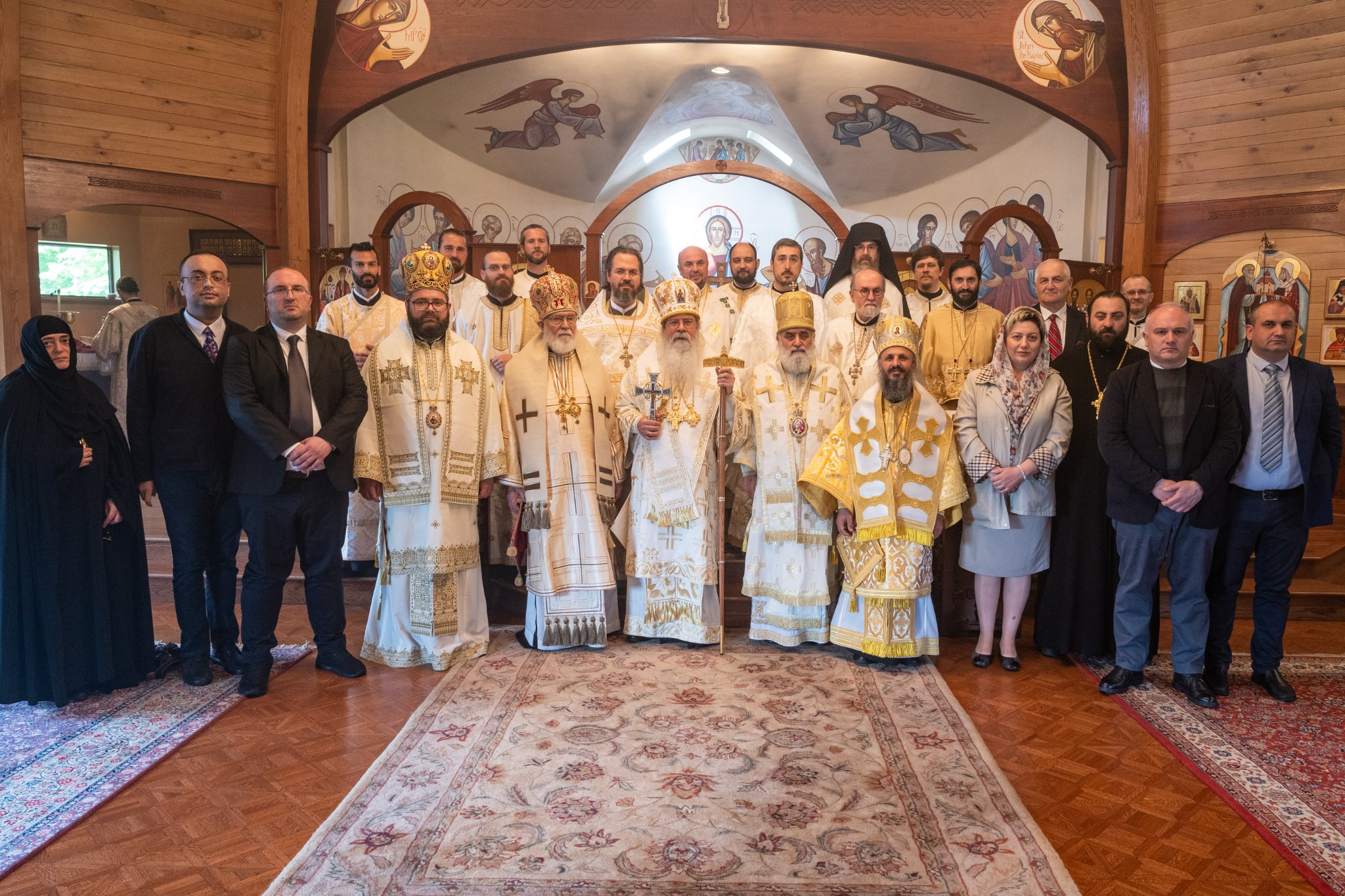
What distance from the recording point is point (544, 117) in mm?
12352

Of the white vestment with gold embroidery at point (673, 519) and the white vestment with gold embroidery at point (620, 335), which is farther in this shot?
the white vestment with gold embroidery at point (620, 335)

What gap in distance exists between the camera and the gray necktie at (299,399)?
4.29 meters

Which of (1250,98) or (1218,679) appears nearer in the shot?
(1218,679)

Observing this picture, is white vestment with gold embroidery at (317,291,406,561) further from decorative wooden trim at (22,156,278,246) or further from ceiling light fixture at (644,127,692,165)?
ceiling light fixture at (644,127,692,165)

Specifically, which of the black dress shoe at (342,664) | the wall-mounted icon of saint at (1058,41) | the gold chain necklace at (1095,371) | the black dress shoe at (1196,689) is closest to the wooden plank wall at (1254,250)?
the wall-mounted icon of saint at (1058,41)

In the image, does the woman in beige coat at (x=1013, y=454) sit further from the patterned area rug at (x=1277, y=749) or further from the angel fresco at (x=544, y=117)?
the angel fresco at (x=544, y=117)

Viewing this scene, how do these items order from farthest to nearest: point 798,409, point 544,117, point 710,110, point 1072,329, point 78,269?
point 710,110 < point 544,117 < point 78,269 < point 1072,329 < point 798,409

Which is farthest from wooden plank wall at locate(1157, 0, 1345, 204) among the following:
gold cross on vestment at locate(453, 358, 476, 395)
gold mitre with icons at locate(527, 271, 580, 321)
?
gold cross on vestment at locate(453, 358, 476, 395)

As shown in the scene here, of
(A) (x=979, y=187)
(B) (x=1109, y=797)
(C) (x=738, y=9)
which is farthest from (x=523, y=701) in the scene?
(A) (x=979, y=187)

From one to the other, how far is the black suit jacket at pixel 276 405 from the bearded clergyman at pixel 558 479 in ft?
2.77

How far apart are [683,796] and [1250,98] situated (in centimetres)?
680

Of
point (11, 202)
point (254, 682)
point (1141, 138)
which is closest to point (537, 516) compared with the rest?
point (254, 682)

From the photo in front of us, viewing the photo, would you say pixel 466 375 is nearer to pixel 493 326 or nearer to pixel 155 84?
pixel 493 326

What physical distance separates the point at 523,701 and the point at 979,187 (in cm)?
1119
